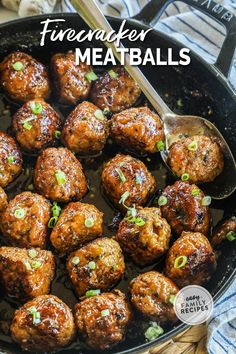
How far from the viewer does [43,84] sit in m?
3.55

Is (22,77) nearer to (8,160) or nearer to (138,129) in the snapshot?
(8,160)

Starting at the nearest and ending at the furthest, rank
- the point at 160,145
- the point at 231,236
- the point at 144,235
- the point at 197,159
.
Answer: the point at 144,235, the point at 231,236, the point at 197,159, the point at 160,145

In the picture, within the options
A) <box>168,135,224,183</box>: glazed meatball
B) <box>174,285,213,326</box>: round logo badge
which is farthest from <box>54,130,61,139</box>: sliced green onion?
<box>174,285,213,326</box>: round logo badge

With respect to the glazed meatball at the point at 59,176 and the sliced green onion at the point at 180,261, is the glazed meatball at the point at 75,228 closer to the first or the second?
the glazed meatball at the point at 59,176

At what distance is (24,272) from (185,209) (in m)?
0.88

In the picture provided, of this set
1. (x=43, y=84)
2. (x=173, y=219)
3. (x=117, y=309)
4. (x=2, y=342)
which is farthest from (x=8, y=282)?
(x=43, y=84)

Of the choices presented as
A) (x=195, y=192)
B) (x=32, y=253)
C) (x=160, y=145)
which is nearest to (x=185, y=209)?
(x=195, y=192)

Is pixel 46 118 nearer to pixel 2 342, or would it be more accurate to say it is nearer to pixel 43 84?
pixel 43 84

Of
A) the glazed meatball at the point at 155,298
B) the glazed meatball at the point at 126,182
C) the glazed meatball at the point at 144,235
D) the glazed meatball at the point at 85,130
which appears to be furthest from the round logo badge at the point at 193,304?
the glazed meatball at the point at 85,130

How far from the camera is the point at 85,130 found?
329cm

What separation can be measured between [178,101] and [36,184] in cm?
104

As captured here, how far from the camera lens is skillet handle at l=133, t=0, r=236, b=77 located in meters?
3.26

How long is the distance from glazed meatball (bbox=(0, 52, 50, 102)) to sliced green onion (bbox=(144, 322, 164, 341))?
4.94 feet

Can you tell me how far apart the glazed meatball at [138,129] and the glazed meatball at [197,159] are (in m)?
0.13
